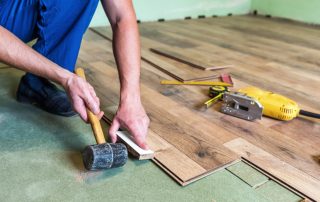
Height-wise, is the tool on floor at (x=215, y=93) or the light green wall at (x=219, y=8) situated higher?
the light green wall at (x=219, y=8)

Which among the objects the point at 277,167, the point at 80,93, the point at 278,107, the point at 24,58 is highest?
the point at 24,58

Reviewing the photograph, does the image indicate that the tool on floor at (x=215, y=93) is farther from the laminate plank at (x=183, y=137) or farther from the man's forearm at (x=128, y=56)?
the man's forearm at (x=128, y=56)

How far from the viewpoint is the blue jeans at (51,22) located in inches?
56.6

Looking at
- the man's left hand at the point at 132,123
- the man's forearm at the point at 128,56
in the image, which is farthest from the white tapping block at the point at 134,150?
the man's forearm at the point at 128,56

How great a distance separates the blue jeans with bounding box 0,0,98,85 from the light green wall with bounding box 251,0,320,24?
3.85 metres

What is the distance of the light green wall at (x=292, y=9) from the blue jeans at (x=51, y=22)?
12.6 ft

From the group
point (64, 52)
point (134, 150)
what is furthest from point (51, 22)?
point (134, 150)

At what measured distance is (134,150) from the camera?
4.02 feet

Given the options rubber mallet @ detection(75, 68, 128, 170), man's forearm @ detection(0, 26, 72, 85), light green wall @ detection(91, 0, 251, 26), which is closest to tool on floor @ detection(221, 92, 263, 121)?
rubber mallet @ detection(75, 68, 128, 170)

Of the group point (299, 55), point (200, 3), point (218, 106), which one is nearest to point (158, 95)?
point (218, 106)

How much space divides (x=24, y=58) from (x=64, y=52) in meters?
0.52

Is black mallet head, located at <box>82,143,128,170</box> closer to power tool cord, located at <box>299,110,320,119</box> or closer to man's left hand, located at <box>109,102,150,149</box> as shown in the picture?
man's left hand, located at <box>109,102,150,149</box>

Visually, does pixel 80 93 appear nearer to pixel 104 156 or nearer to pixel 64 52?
pixel 104 156

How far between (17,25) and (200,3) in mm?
3493
